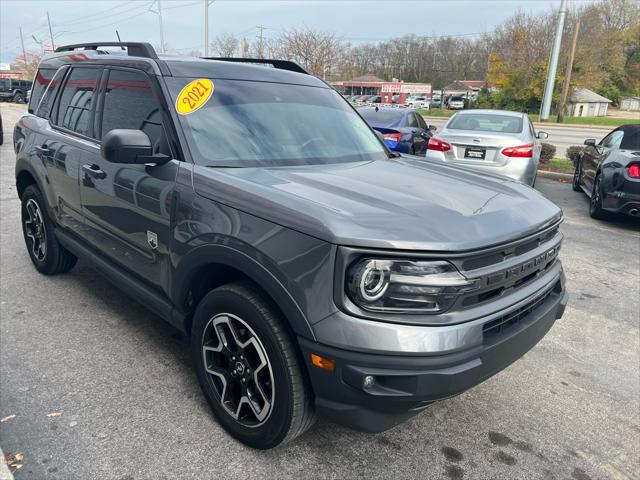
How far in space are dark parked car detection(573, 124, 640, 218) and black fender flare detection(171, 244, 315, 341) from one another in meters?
6.48

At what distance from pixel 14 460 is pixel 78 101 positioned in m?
2.62

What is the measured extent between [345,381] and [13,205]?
7.26 metres

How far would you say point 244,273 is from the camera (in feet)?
7.72

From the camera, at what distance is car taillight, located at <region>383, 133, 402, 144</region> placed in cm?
1016

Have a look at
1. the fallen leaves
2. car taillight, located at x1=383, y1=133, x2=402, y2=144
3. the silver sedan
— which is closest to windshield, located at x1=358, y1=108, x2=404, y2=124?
car taillight, located at x1=383, y1=133, x2=402, y2=144

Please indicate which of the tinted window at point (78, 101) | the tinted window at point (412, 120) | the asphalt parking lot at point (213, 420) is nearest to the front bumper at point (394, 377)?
the asphalt parking lot at point (213, 420)

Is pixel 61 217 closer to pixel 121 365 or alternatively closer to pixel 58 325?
pixel 58 325

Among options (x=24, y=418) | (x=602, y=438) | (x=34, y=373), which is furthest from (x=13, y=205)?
(x=602, y=438)

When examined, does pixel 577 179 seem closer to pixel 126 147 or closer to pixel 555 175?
pixel 555 175

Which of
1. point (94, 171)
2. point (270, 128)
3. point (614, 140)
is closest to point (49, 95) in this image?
point (94, 171)

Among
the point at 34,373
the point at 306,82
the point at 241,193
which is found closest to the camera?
the point at 241,193

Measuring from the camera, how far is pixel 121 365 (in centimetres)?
330

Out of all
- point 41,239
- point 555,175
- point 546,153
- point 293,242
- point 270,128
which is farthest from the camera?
point 546,153

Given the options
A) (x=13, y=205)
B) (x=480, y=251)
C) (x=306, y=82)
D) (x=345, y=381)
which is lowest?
(x=13, y=205)
